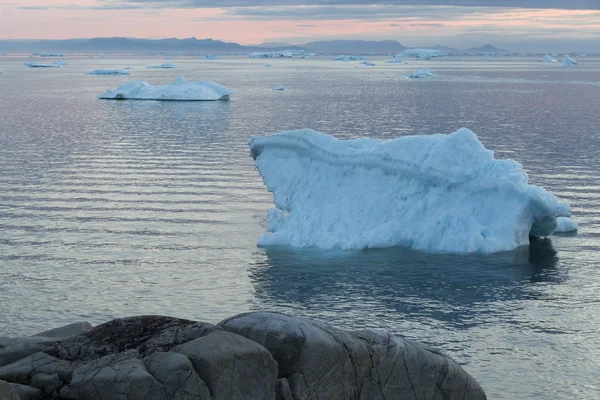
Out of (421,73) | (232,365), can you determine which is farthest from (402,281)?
(421,73)

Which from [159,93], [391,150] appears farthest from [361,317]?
[159,93]

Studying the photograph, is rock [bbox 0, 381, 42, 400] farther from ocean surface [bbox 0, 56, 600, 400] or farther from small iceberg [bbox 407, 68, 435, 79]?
small iceberg [bbox 407, 68, 435, 79]

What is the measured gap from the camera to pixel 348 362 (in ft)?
39.0

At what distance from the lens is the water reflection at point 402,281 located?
18906 mm

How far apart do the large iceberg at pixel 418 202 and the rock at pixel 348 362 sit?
36.8 feet

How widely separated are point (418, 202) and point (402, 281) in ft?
13.8

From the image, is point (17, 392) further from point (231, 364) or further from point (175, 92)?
point (175, 92)

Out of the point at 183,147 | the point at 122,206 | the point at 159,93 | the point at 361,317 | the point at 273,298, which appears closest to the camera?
the point at 361,317

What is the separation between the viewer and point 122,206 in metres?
29.6

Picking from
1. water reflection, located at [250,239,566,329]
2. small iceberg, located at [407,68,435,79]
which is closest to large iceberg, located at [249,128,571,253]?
water reflection, located at [250,239,566,329]

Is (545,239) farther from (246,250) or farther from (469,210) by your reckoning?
(246,250)

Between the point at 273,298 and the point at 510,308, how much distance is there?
564 cm

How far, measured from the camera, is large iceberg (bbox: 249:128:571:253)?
23812 millimetres

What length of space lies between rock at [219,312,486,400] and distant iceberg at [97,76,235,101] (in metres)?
71.3
